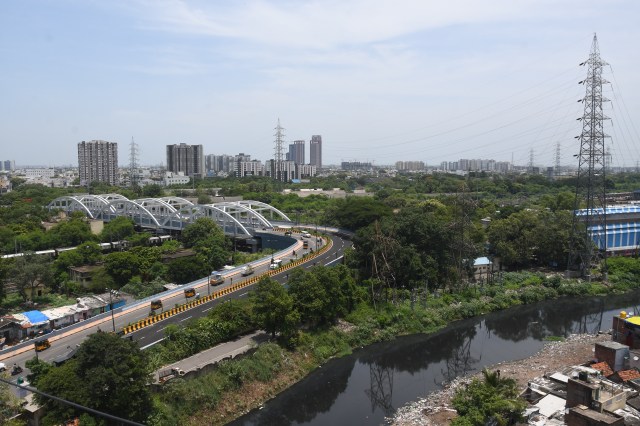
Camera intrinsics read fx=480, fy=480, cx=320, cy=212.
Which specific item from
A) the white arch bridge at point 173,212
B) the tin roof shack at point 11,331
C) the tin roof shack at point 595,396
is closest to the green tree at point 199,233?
the white arch bridge at point 173,212

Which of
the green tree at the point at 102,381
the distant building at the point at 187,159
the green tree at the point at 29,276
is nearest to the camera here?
the green tree at the point at 102,381

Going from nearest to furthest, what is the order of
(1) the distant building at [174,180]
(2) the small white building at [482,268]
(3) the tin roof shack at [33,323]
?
(3) the tin roof shack at [33,323]
(2) the small white building at [482,268]
(1) the distant building at [174,180]

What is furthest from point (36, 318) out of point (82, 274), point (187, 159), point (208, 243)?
point (187, 159)

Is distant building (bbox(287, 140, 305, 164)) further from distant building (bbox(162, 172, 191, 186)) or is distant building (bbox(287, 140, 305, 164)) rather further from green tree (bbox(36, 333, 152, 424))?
green tree (bbox(36, 333, 152, 424))

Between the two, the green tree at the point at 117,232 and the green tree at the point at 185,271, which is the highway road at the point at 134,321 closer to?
the green tree at the point at 185,271

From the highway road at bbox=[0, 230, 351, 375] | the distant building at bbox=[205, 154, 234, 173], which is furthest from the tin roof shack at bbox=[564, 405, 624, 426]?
the distant building at bbox=[205, 154, 234, 173]

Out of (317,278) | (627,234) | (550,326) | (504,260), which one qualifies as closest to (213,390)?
(317,278)
